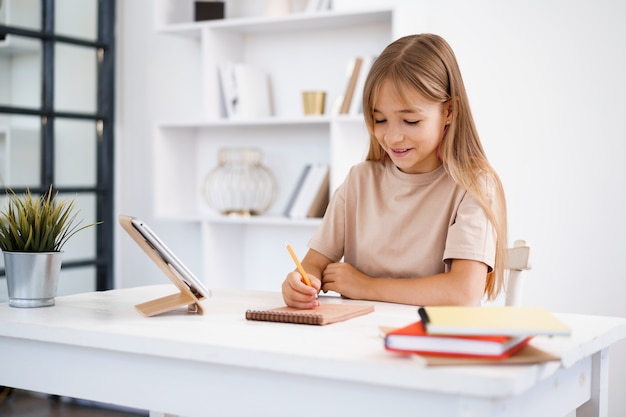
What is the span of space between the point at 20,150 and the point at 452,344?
2.99 meters

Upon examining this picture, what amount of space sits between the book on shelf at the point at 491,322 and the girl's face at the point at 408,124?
736mm

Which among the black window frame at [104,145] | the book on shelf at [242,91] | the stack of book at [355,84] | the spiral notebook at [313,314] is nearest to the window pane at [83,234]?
→ the black window frame at [104,145]

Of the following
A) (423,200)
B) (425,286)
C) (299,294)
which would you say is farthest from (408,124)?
(299,294)

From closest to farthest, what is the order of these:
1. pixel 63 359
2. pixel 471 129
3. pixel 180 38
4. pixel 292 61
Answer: pixel 63 359 → pixel 471 129 → pixel 292 61 → pixel 180 38

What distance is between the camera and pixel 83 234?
13.1 feet

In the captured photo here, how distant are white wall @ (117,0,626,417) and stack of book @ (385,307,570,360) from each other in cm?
191

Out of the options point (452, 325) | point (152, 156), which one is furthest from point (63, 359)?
point (152, 156)

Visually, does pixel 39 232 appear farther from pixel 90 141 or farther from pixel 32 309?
pixel 90 141

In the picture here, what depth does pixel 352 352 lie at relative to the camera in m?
1.21

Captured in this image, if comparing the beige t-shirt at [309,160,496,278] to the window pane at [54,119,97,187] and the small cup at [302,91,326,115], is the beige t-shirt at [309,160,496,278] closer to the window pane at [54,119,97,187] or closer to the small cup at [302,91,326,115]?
the small cup at [302,91,326,115]

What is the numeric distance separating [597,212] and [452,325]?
2.05 meters

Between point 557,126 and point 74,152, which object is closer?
point 557,126

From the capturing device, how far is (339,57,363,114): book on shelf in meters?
3.27

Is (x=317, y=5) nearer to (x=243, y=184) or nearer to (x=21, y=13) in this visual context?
(x=243, y=184)
